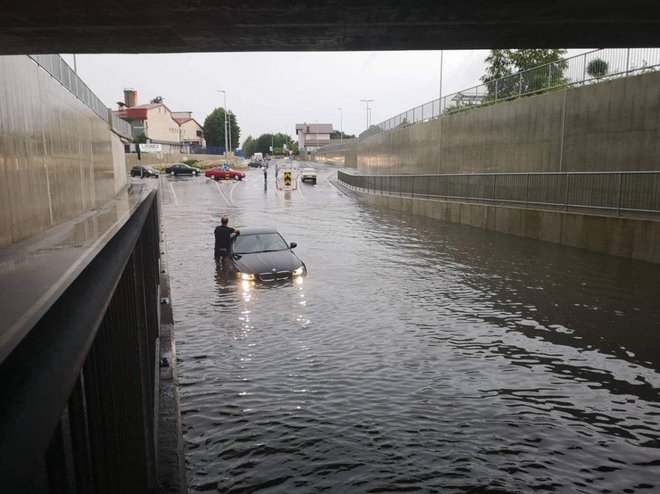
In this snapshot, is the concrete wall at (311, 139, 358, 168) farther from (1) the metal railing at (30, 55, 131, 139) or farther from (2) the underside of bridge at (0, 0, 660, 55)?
(2) the underside of bridge at (0, 0, 660, 55)

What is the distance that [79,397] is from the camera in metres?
1.37

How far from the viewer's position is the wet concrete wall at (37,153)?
13.3 m

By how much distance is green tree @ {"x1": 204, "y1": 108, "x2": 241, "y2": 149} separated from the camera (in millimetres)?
144750

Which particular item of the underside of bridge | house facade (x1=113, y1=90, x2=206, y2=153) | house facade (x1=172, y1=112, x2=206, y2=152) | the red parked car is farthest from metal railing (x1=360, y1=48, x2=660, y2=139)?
house facade (x1=172, y1=112, x2=206, y2=152)

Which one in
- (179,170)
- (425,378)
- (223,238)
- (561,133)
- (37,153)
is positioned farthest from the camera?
(179,170)

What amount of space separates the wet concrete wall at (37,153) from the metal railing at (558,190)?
52.0ft

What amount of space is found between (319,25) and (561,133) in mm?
15607

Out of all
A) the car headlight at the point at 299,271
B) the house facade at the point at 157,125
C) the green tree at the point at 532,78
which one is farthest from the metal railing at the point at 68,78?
the house facade at the point at 157,125

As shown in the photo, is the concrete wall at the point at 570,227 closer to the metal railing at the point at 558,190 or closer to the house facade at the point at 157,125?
the metal railing at the point at 558,190

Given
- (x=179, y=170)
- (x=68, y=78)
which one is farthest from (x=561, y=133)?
(x=179, y=170)

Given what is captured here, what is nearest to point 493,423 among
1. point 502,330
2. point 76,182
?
point 502,330

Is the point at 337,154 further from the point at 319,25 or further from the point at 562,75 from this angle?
the point at 319,25

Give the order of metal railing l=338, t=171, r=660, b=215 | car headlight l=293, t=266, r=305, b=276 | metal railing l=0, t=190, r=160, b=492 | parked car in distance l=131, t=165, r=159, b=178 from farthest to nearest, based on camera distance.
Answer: parked car in distance l=131, t=165, r=159, b=178 → metal railing l=338, t=171, r=660, b=215 → car headlight l=293, t=266, r=305, b=276 → metal railing l=0, t=190, r=160, b=492

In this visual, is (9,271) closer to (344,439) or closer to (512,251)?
(344,439)
